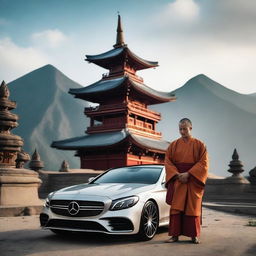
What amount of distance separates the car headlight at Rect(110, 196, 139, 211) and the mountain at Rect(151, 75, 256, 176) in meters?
110

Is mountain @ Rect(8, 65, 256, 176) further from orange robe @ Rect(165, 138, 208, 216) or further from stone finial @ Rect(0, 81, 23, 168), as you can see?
orange robe @ Rect(165, 138, 208, 216)

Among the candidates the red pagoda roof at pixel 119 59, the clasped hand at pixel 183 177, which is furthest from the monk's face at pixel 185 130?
the red pagoda roof at pixel 119 59

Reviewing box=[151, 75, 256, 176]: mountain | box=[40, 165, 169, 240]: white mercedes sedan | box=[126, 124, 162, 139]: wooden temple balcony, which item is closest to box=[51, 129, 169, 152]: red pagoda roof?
box=[126, 124, 162, 139]: wooden temple balcony

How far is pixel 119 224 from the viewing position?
4.61m

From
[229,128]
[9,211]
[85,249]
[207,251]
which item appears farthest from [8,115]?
[229,128]

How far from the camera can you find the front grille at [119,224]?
4594mm

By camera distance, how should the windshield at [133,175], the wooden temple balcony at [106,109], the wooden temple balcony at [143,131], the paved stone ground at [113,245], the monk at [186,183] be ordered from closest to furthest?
the paved stone ground at [113,245]
the monk at [186,183]
the windshield at [133,175]
the wooden temple balcony at [143,131]
the wooden temple balcony at [106,109]

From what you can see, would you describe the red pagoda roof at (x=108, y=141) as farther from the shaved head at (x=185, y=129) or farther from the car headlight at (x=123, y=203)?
the car headlight at (x=123, y=203)

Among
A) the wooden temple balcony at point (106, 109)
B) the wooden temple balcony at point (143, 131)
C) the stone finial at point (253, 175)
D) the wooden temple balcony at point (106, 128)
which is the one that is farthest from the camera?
the wooden temple balcony at point (106, 109)

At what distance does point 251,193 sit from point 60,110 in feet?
330

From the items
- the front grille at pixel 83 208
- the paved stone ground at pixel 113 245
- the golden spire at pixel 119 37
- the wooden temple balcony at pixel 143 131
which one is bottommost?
the paved stone ground at pixel 113 245

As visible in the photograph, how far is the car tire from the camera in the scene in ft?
15.8

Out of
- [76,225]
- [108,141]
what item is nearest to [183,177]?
[76,225]

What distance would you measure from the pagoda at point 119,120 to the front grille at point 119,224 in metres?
18.6
